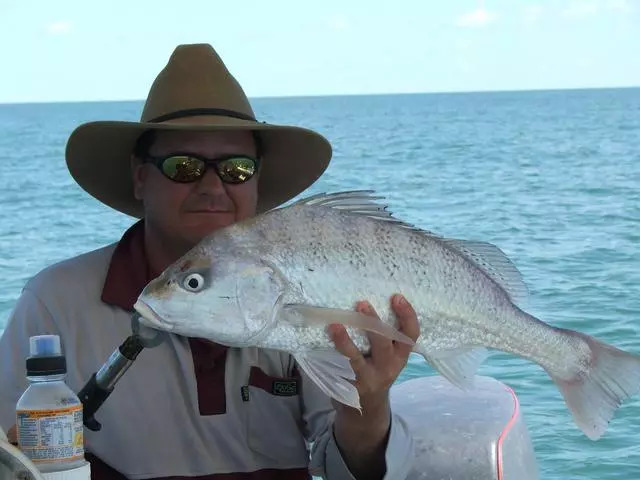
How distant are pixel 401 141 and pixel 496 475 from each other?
42971 mm

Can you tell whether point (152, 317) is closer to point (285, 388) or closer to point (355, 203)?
point (355, 203)

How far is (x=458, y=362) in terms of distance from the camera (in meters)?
2.77

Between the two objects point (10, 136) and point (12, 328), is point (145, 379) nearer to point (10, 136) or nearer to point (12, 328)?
point (12, 328)

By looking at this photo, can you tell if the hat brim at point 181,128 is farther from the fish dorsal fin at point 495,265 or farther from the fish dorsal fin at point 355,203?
the fish dorsal fin at point 495,265

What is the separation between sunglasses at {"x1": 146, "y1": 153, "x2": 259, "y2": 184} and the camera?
3020 mm

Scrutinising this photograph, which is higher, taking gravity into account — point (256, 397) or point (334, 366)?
point (334, 366)

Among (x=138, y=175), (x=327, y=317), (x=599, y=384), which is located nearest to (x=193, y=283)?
(x=327, y=317)

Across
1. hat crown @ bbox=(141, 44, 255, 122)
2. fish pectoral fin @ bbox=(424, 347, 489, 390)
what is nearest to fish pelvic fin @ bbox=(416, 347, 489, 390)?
fish pectoral fin @ bbox=(424, 347, 489, 390)

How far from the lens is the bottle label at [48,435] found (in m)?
2.27

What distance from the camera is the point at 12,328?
305cm

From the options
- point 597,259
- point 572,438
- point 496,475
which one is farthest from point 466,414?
point 597,259

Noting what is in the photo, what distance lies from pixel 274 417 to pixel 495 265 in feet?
2.54

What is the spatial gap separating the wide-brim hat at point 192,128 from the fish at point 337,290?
0.61 metres

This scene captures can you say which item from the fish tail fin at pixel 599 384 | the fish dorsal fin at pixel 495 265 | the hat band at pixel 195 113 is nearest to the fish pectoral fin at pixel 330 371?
the fish dorsal fin at pixel 495 265
